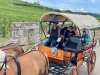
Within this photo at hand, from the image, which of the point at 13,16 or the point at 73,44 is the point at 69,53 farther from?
the point at 13,16

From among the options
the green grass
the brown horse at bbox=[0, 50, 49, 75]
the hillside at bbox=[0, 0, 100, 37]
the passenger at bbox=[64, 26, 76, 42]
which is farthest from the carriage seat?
the hillside at bbox=[0, 0, 100, 37]

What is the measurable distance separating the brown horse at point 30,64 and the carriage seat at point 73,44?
4.68ft

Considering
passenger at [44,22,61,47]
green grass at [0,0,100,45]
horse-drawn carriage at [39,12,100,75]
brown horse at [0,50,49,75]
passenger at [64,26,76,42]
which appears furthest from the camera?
green grass at [0,0,100,45]

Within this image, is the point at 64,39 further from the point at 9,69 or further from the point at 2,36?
the point at 2,36

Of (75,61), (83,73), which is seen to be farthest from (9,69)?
(83,73)

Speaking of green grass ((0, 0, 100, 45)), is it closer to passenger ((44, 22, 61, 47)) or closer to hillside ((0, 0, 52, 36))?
hillside ((0, 0, 52, 36))

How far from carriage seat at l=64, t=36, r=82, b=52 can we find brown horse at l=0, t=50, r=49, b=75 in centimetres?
143

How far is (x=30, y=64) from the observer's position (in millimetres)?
5430

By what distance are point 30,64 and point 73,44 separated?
8.50ft

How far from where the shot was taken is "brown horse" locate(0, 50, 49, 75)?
15.8 ft

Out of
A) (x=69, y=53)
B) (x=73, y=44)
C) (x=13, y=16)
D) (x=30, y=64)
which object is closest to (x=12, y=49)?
(x=30, y=64)

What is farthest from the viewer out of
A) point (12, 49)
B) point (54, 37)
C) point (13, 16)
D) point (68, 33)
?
point (13, 16)

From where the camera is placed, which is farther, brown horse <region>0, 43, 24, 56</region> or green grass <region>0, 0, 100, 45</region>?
green grass <region>0, 0, 100, 45</region>

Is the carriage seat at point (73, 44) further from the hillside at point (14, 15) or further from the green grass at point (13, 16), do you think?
the hillside at point (14, 15)
